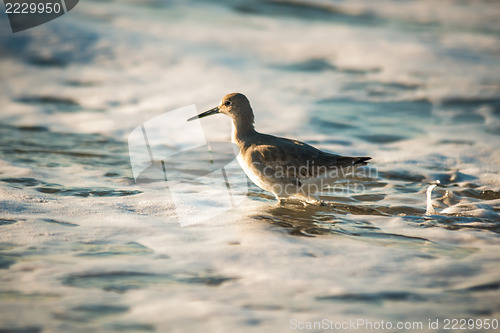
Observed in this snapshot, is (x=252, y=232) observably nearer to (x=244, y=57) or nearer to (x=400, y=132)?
(x=400, y=132)

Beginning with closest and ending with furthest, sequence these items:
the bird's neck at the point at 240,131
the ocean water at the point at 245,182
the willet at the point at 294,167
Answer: the ocean water at the point at 245,182
the willet at the point at 294,167
the bird's neck at the point at 240,131

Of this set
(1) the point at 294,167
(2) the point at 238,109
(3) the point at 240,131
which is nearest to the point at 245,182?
(3) the point at 240,131

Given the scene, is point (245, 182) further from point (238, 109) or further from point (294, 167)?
point (294, 167)

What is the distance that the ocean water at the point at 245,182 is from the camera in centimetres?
353

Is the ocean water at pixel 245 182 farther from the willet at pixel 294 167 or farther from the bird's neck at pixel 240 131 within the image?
the bird's neck at pixel 240 131

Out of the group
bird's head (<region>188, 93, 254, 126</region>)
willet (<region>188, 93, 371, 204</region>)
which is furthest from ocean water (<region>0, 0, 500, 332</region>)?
bird's head (<region>188, 93, 254, 126</region>)

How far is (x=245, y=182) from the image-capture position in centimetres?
629

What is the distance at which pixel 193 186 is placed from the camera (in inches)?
234

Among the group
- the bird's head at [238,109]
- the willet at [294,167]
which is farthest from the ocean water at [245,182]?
the bird's head at [238,109]

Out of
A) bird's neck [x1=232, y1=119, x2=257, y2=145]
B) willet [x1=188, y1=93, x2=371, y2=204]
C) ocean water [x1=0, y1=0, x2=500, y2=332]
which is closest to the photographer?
ocean water [x1=0, y1=0, x2=500, y2=332]

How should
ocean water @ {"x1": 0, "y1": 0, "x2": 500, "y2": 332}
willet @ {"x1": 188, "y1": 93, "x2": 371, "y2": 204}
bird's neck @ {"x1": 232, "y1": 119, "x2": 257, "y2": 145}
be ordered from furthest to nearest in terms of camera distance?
bird's neck @ {"x1": 232, "y1": 119, "x2": 257, "y2": 145} < willet @ {"x1": 188, "y1": 93, "x2": 371, "y2": 204} < ocean water @ {"x1": 0, "y1": 0, "x2": 500, "y2": 332}

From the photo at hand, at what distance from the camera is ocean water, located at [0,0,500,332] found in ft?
11.6

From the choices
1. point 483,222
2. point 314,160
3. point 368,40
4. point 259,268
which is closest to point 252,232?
point 259,268

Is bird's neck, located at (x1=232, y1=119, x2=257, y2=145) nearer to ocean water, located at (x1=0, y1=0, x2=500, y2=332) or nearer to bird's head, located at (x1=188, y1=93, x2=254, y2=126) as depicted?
bird's head, located at (x1=188, y1=93, x2=254, y2=126)
